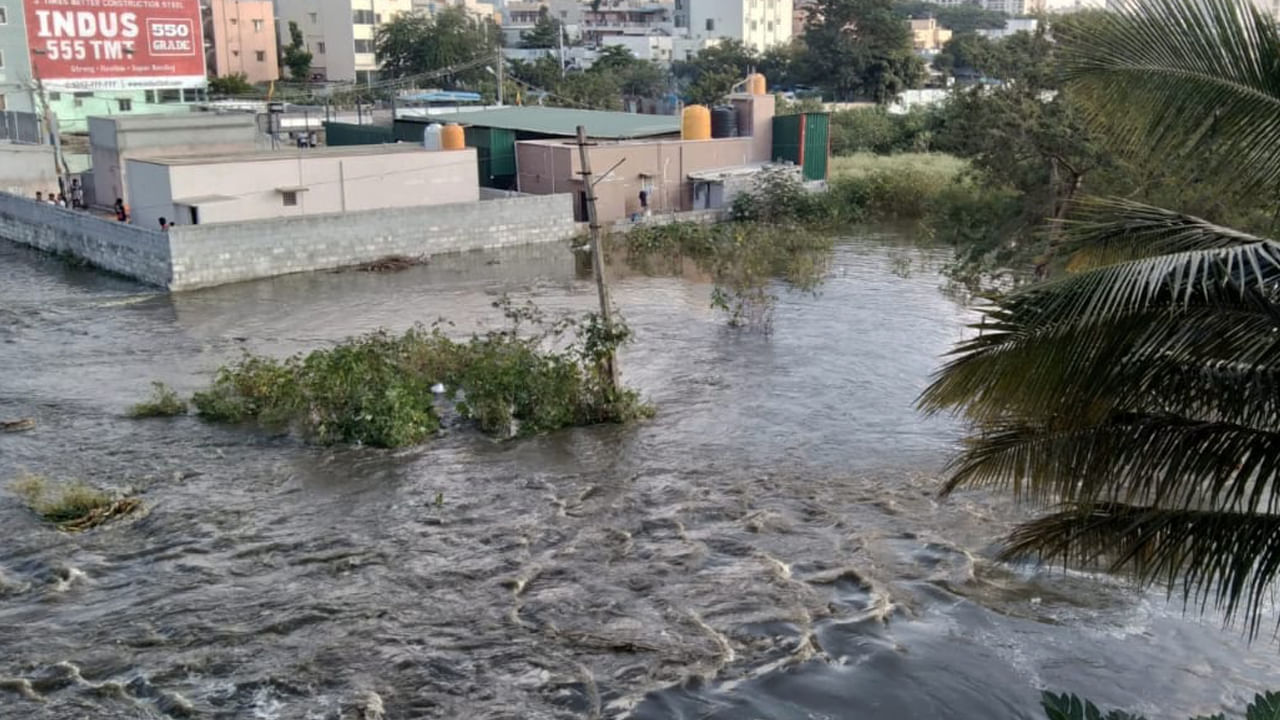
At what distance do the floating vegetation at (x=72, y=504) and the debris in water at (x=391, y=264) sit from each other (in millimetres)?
13864

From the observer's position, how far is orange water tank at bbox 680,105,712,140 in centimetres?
3466

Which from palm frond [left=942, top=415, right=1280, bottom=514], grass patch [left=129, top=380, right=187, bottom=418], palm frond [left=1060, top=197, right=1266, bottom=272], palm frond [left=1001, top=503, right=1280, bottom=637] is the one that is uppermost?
palm frond [left=1060, top=197, right=1266, bottom=272]

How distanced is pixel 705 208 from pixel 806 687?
82.7ft

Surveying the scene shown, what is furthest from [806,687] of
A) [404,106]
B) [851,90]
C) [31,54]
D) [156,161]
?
[851,90]

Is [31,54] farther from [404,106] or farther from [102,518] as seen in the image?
[102,518]

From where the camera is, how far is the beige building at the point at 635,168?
31.9 m

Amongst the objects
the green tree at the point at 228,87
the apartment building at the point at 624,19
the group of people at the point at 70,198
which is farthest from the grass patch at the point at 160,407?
the apartment building at the point at 624,19

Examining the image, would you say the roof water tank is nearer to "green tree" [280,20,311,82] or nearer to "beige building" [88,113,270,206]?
"beige building" [88,113,270,206]

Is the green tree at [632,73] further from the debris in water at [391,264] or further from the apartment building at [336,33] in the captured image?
the debris in water at [391,264]

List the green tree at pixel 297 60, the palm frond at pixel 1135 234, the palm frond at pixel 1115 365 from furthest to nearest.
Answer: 1. the green tree at pixel 297 60
2. the palm frond at pixel 1135 234
3. the palm frond at pixel 1115 365

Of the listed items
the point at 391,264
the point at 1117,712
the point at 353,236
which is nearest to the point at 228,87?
the point at 353,236

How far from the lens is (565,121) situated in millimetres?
36750

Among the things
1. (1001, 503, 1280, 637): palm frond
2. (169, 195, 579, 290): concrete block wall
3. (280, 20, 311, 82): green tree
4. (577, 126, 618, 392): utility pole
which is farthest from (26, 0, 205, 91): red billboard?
(1001, 503, 1280, 637): palm frond

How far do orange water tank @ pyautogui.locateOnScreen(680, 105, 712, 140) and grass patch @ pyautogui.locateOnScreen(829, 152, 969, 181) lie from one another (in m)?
4.58
